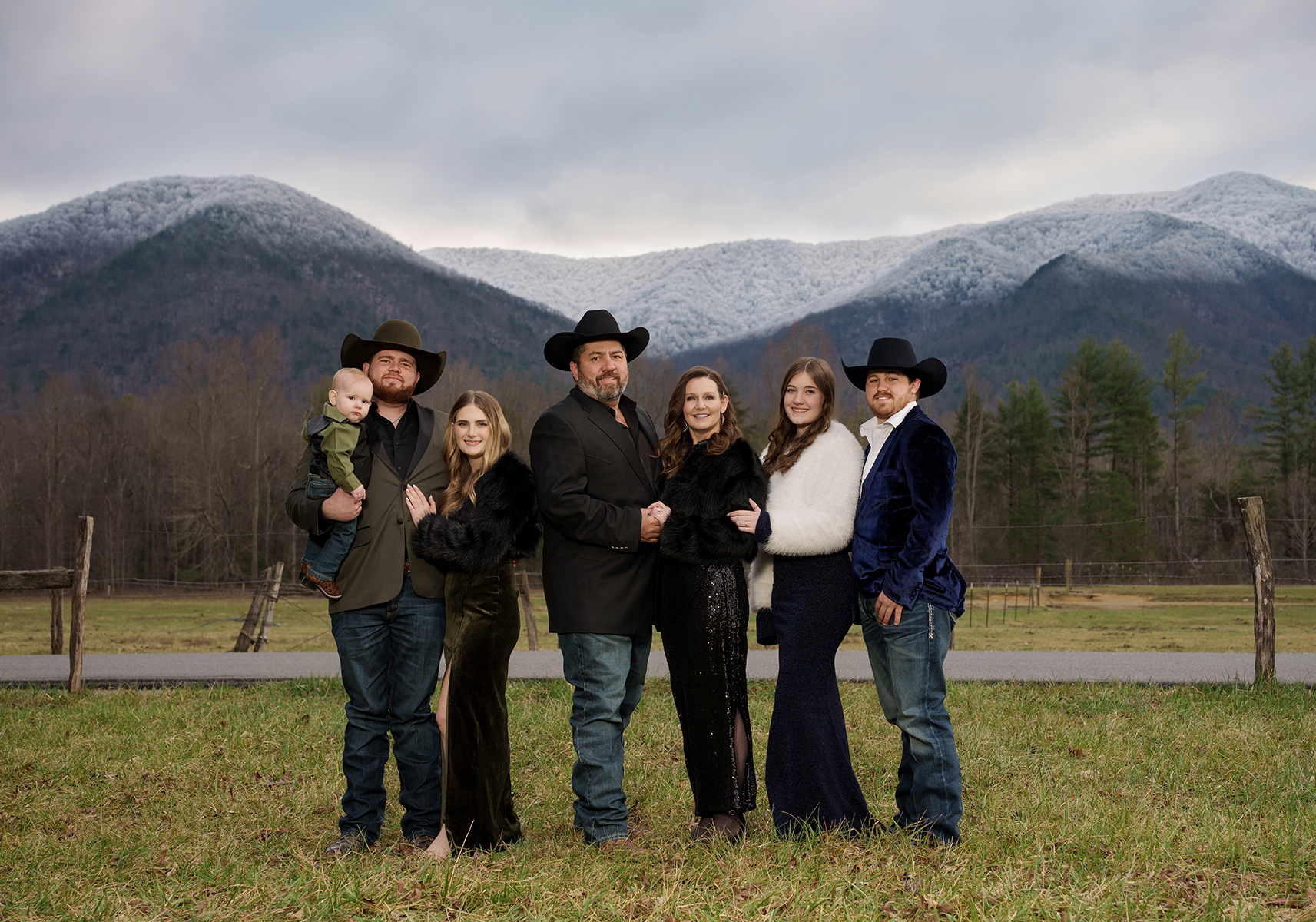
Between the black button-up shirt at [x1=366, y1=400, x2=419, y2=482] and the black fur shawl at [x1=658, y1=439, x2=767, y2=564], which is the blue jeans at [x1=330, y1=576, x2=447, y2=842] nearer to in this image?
the black button-up shirt at [x1=366, y1=400, x2=419, y2=482]

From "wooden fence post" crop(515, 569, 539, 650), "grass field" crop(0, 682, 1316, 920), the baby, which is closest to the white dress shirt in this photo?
"grass field" crop(0, 682, 1316, 920)

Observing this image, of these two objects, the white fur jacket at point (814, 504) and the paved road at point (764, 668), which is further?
the paved road at point (764, 668)

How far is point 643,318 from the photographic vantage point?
554 feet

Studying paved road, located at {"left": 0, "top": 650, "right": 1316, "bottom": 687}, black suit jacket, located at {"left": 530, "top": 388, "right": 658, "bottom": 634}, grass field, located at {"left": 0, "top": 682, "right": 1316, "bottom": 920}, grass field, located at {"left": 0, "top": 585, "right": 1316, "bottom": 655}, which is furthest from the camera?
grass field, located at {"left": 0, "top": 585, "right": 1316, "bottom": 655}

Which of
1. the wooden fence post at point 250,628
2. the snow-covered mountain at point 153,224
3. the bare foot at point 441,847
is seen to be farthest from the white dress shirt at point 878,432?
the snow-covered mountain at point 153,224

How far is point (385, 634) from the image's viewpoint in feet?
14.2

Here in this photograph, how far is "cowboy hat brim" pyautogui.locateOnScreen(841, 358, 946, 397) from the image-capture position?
439 centimetres

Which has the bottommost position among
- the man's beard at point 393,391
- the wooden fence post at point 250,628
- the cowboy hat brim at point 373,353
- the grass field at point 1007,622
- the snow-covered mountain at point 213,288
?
the grass field at point 1007,622

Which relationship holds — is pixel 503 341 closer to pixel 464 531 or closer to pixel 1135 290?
pixel 1135 290

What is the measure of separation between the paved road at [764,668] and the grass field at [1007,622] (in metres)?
4.09

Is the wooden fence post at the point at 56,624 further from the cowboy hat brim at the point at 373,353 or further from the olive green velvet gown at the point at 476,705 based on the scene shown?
the olive green velvet gown at the point at 476,705

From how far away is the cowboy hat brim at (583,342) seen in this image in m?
4.42

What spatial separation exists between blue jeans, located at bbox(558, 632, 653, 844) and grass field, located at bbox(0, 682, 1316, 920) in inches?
7.3

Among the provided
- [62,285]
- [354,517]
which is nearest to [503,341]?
[62,285]
